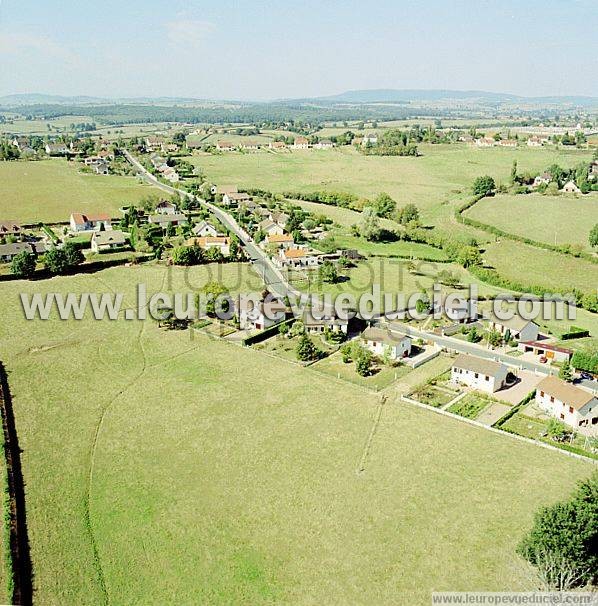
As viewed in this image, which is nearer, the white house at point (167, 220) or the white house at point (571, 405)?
the white house at point (571, 405)

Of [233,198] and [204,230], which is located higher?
[233,198]

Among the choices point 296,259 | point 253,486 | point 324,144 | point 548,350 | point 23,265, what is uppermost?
point 324,144

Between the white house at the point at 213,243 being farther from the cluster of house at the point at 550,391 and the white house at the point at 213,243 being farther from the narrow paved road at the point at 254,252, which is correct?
the cluster of house at the point at 550,391

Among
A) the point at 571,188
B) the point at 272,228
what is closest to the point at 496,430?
the point at 272,228

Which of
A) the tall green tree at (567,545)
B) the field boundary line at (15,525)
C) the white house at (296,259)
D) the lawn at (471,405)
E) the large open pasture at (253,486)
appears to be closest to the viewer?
the tall green tree at (567,545)

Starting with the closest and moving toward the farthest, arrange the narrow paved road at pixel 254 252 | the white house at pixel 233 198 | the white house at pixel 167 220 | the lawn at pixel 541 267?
the narrow paved road at pixel 254 252 → the lawn at pixel 541 267 → the white house at pixel 167 220 → the white house at pixel 233 198

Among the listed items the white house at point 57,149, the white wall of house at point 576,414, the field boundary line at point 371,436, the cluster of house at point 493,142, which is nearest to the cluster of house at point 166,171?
the white house at point 57,149

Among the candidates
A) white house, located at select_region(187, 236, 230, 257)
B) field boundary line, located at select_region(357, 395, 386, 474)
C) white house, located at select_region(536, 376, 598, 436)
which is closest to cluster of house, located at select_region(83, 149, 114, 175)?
white house, located at select_region(187, 236, 230, 257)

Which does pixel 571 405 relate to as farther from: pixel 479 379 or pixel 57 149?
pixel 57 149
